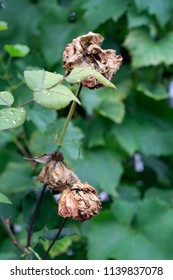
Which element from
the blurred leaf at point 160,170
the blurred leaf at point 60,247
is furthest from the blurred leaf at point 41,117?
the blurred leaf at point 160,170

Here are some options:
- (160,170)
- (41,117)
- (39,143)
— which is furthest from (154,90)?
(41,117)

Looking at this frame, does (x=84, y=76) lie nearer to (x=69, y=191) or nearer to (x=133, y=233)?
(x=69, y=191)

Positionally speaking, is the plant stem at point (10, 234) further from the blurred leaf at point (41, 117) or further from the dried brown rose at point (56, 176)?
the blurred leaf at point (41, 117)

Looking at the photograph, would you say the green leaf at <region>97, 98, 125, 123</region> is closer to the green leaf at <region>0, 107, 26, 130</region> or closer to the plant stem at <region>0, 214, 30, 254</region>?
the plant stem at <region>0, 214, 30, 254</region>

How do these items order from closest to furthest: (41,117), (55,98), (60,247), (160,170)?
(55,98) → (41,117) → (60,247) → (160,170)
